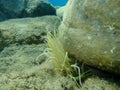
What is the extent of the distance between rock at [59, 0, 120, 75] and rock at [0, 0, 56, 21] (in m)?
4.87

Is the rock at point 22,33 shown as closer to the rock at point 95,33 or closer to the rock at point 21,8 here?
the rock at point 95,33

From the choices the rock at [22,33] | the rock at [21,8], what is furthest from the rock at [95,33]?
the rock at [21,8]

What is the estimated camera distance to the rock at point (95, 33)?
3377 mm

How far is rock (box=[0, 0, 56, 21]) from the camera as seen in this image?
8547mm

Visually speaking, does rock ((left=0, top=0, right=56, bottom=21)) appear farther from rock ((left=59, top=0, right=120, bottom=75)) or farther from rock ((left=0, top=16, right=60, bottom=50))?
rock ((left=59, top=0, right=120, bottom=75))

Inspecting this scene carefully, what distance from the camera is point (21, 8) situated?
8.57 meters

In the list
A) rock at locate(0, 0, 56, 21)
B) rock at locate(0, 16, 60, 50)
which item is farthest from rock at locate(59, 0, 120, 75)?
rock at locate(0, 0, 56, 21)

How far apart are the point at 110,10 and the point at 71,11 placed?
73cm

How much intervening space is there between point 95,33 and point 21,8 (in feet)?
18.0

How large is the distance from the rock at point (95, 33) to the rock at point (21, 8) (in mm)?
4867

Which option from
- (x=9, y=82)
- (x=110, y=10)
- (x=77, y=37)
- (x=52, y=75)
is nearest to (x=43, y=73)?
(x=52, y=75)

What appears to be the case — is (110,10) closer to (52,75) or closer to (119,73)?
(119,73)

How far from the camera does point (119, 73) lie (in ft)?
11.4

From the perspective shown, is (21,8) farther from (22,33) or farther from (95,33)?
(95,33)
